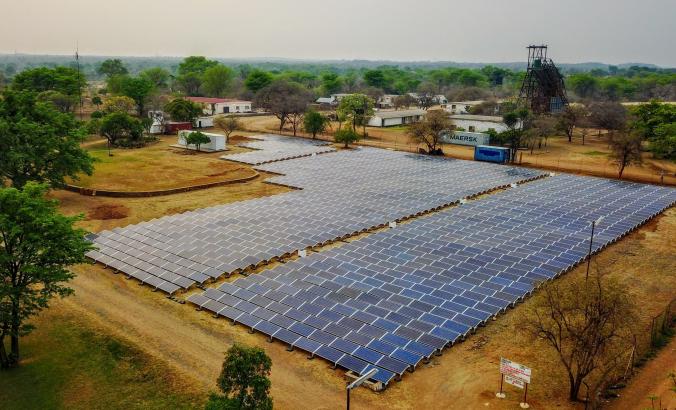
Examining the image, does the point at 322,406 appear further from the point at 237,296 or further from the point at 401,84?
the point at 401,84

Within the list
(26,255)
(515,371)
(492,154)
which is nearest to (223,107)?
(492,154)

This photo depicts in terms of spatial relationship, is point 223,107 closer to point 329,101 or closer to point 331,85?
point 329,101

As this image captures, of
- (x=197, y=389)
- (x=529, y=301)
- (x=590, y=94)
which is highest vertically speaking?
(x=590, y=94)

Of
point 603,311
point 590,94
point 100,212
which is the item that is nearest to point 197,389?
point 603,311

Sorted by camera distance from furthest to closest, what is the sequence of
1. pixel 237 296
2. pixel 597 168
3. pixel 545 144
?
pixel 545 144 < pixel 597 168 < pixel 237 296

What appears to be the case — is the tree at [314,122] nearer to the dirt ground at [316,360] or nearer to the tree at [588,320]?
the dirt ground at [316,360]

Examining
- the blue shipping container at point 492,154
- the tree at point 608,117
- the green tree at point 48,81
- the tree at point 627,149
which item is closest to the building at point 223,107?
the green tree at point 48,81

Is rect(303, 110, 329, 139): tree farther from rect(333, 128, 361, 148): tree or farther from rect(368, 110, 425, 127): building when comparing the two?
rect(368, 110, 425, 127): building
